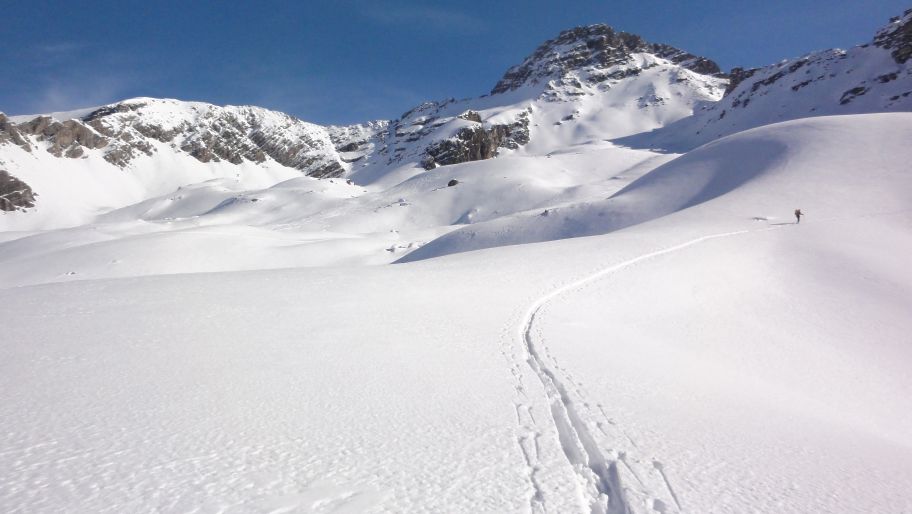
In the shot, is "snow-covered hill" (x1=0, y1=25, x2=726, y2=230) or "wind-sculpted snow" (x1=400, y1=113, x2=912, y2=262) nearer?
"wind-sculpted snow" (x1=400, y1=113, x2=912, y2=262)

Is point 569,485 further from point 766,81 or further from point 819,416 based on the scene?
point 766,81

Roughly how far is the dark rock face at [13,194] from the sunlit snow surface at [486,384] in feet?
428

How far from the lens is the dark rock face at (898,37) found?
9631cm

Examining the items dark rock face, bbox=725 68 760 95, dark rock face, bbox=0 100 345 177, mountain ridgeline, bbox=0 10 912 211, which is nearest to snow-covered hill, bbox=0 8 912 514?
mountain ridgeline, bbox=0 10 912 211

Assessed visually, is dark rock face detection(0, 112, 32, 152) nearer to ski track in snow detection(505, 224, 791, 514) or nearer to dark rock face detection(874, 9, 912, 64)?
ski track in snow detection(505, 224, 791, 514)

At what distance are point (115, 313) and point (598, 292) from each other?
13.2m

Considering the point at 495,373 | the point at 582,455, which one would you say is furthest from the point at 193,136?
the point at 582,455

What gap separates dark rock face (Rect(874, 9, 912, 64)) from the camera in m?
96.3

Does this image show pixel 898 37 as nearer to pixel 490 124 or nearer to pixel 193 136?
pixel 490 124

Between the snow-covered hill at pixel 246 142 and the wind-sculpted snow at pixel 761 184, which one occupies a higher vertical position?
the snow-covered hill at pixel 246 142

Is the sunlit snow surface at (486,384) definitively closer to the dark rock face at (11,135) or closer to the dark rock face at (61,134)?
the dark rock face at (11,135)

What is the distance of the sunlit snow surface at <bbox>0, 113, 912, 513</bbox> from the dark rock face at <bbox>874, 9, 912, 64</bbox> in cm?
11211

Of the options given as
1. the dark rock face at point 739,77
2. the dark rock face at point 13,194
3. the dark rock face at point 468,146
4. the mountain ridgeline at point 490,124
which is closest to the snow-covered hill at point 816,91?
the mountain ridgeline at point 490,124

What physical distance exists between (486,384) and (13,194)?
14441cm
